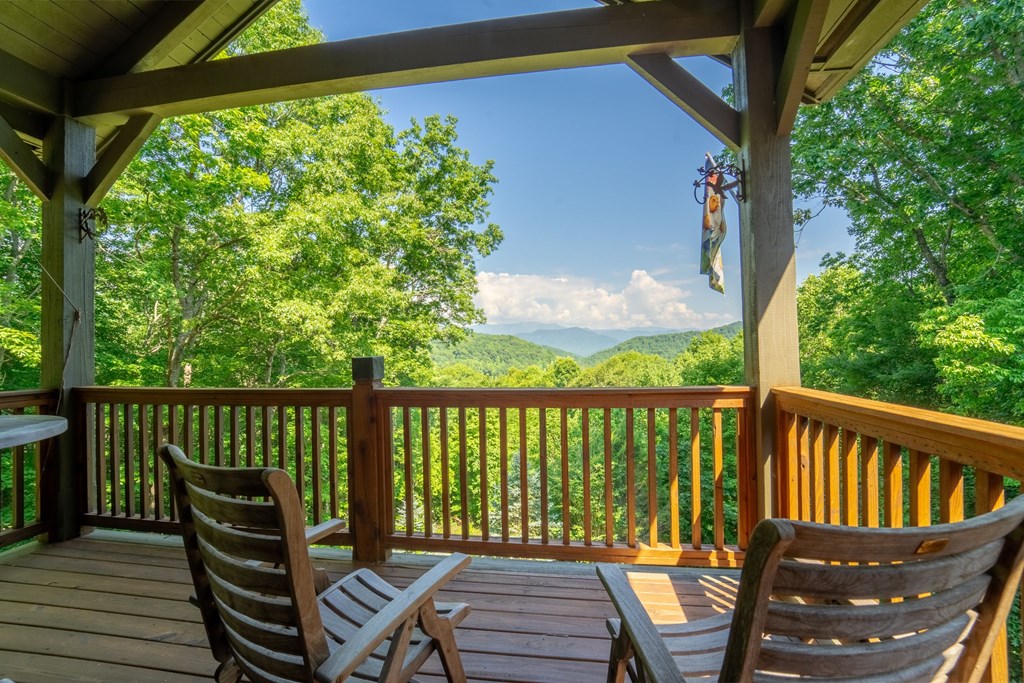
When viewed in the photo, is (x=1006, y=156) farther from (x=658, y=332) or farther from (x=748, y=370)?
(x=748, y=370)

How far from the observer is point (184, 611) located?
2219 mm

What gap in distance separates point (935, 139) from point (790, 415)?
10.4 m

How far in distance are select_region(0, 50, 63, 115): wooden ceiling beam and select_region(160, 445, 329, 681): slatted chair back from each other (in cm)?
331

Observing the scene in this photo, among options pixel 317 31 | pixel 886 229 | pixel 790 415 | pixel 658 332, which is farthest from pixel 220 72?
pixel 658 332

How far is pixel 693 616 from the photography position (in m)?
2.10

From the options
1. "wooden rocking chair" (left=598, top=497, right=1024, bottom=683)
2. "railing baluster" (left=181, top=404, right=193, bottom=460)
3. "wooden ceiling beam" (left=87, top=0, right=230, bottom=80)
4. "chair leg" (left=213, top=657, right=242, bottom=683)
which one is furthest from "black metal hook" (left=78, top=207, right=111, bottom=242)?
"wooden rocking chair" (left=598, top=497, right=1024, bottom=683)

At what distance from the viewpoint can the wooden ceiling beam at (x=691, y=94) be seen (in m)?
2.62

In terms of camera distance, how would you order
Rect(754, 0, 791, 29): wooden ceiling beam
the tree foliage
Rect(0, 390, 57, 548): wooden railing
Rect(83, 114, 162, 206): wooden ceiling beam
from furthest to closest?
the tree foliage < Rect(83, 114, 162, 206): wooden ceiling beam < Rect(0, 390, 57, 548): wooden railing < Rect(754, 0, 791, 29): wooden ceiling beam

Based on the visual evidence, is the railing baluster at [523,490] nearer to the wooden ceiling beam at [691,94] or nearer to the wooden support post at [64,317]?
the wooden ceiling beam at [691,94]

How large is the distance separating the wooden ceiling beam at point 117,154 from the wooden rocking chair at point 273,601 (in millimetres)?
3080

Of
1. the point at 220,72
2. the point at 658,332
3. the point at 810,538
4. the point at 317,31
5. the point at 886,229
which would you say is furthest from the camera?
the point at 658,332

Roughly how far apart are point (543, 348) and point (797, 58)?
492 inches

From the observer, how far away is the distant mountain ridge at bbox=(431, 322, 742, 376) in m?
12.8

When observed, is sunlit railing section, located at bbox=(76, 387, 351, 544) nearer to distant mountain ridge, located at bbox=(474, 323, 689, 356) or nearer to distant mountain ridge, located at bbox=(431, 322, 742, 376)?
distant mountain ridge, located at bbox=(431, 322, 742, 376)
